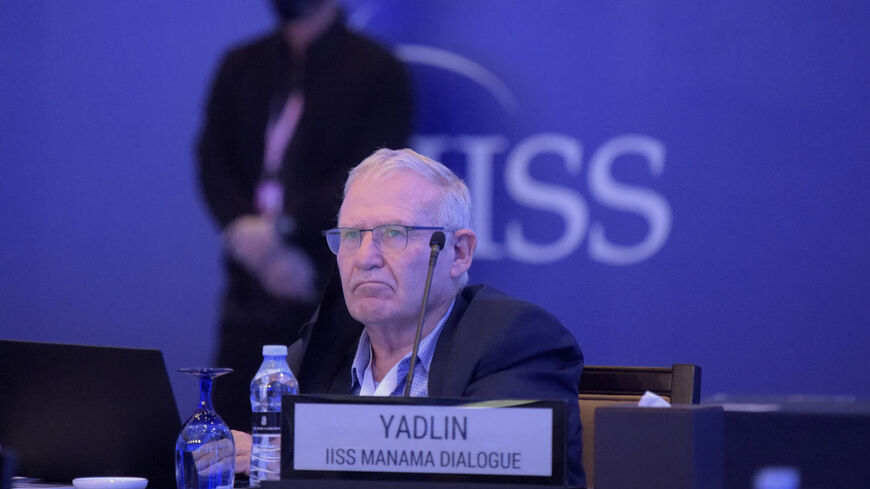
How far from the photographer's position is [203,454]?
63.5 inches

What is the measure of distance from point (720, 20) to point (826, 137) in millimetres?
465

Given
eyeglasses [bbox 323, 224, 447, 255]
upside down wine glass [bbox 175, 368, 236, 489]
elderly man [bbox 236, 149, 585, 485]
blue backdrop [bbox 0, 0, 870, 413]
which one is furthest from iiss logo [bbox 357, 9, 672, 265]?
upside down wine glass [bbox 175, 368, 236, 489]

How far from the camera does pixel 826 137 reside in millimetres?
3000

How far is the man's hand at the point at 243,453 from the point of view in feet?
6.01

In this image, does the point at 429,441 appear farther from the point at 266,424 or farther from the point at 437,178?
the point at 437,178

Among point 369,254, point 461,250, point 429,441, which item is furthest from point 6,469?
point 461,250

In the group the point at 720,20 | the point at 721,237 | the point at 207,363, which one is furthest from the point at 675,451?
the point at 207,363

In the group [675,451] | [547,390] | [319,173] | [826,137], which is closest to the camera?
[675,451]

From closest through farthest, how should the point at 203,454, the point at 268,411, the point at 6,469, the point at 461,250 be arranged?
the point at 6,469, the point at 203,454, the point at 268,411, the point at 461,250

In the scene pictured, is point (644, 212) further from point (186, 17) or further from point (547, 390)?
point (186, 17)

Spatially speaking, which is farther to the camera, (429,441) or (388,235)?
(388,235)

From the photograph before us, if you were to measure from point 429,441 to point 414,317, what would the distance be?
Answer: 84cm

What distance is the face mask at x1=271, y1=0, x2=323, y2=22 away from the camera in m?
3.46

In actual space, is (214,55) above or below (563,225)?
above
